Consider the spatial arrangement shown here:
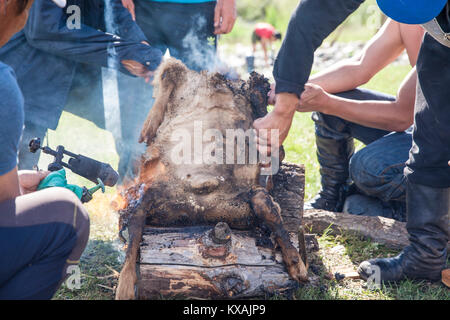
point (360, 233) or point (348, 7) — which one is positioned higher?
point (348, 7)

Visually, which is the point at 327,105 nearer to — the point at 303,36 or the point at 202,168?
the point at 303,36

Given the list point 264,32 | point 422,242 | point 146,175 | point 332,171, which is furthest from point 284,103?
point 264,32

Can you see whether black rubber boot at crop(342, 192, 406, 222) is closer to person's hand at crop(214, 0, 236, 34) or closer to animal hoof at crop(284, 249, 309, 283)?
animal hoof at crop(284, 249, 309, 283)

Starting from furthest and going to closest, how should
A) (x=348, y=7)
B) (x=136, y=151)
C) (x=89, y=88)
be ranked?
(x=136, y=151), (x=89, y=88), (x=348, y=7)

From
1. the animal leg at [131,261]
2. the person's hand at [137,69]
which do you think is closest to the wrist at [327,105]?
the person's hand at [137,69]

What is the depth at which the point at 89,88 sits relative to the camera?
12.1 feet

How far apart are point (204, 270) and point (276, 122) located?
0.97 metres

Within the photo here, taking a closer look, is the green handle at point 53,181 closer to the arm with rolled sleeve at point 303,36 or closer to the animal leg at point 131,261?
the animal leg at point 131,261

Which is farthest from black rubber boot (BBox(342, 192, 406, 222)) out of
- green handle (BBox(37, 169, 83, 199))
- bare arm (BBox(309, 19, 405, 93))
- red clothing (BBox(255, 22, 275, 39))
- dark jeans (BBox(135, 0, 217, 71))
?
red clothing (BBox(255, 22, 275, 39))

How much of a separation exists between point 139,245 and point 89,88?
1.88m

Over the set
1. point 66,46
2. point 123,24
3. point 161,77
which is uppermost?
point 123,24
